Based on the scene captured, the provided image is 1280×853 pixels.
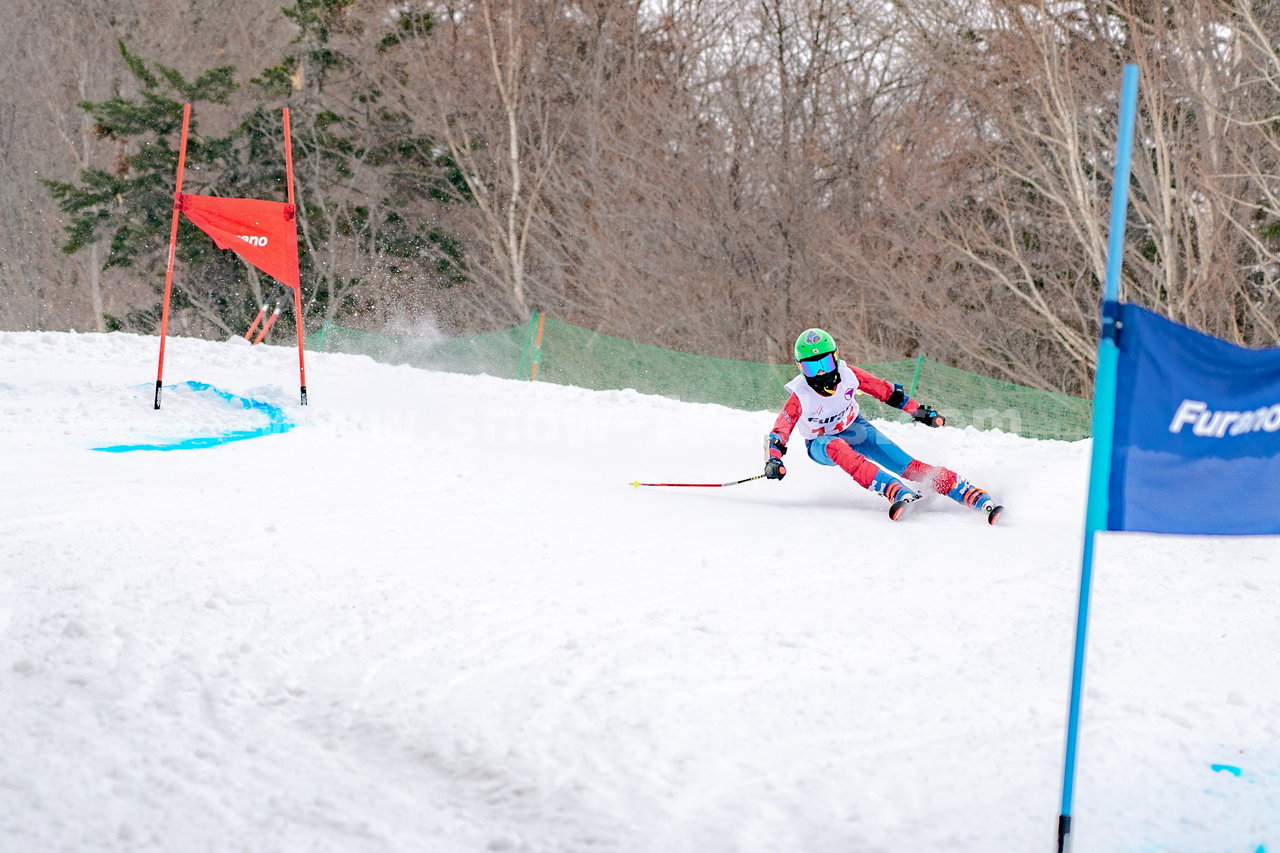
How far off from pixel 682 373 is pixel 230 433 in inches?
297

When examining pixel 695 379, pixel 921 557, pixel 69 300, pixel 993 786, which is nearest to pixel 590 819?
pixel 993 786

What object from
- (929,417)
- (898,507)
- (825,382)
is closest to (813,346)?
(825,382)

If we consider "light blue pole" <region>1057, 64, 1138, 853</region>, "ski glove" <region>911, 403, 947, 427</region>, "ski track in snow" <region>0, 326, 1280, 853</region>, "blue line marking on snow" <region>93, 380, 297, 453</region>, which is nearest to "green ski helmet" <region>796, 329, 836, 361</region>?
"ski glove" <region>911, 403, 947, 427</region>

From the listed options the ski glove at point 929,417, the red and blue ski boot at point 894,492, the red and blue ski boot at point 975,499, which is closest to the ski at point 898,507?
the red and blue ski boot at point 894,492

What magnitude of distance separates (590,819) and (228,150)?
92.1 ft

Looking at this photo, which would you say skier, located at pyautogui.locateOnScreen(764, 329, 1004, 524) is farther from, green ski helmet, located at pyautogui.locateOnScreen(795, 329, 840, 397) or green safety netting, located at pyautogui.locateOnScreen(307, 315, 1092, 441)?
green safety netting, located at pyautogui.locateOnScreen(307, 315, 1092, 441)

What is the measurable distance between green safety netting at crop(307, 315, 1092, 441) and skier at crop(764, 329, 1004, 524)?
553 cm

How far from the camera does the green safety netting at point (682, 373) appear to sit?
13625 mm

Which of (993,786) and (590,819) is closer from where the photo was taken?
(590,819)

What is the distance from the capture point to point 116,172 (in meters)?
33.2

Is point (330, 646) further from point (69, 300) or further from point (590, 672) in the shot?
Answer: point (69, 300)

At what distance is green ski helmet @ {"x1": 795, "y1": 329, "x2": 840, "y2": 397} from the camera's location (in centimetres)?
799

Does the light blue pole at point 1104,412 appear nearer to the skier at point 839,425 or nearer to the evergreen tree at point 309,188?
the skier at point 839,425

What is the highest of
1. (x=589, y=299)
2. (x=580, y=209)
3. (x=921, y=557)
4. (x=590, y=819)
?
(x=580, y=209)
